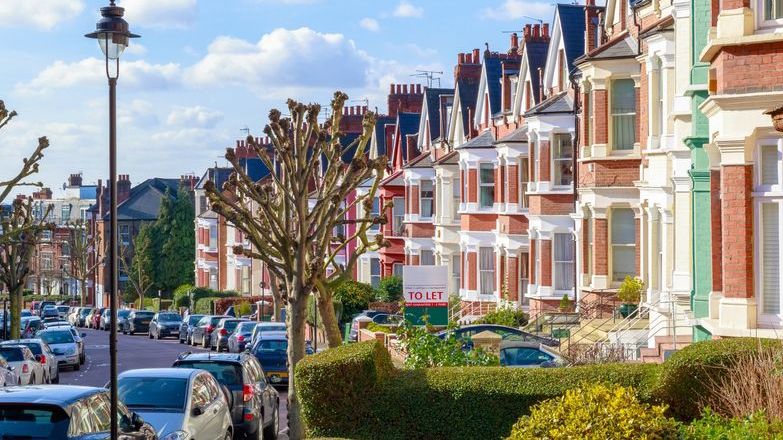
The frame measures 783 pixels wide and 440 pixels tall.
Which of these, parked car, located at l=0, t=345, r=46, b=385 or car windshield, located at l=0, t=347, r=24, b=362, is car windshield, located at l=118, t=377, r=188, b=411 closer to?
parked car, located at l=0, t=345, r=46, b=385

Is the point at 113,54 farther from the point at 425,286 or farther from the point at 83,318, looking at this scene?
the point at 83,318

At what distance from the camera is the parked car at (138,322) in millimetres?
68812

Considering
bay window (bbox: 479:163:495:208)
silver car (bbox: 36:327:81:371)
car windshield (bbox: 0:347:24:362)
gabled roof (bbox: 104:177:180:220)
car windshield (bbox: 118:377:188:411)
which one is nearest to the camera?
car windshield (bbox: 118:377:188:411)

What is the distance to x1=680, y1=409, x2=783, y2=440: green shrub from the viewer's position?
11508mm

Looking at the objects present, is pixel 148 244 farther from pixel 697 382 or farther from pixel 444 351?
pixel 697 382

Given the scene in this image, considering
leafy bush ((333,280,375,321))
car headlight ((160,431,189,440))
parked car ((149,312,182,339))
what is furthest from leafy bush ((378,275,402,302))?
car headlight ((160,431,189,440))

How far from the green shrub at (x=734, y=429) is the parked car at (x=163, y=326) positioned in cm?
5215

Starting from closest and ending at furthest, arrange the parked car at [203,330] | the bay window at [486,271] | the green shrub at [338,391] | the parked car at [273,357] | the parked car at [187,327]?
the green shrub at [338,391], the parked car at [273,357], the bay window at [486,271], the parked car at [203,330], the parked car at [187,327]

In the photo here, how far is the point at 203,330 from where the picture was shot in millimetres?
52031

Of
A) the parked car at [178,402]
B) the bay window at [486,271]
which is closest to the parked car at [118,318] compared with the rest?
the bay window at [486,271]

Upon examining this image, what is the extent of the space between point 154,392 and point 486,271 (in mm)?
29397

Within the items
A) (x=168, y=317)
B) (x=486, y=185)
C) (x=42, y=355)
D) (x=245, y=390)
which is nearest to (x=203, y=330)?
(x=168, y=317)

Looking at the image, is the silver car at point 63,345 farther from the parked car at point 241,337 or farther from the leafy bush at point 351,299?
the leafy bush at point 351,299

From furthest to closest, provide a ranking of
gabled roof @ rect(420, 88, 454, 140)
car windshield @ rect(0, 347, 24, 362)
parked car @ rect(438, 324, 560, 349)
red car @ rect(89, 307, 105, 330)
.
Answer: red car @ rect(89, 307, 105, 330)
gabled roof @ rect(420, 88, 454, 140)
car windshield @ rect(0, 347, 24, 362)
parked car @ rect(438, 324, 560, 349)
